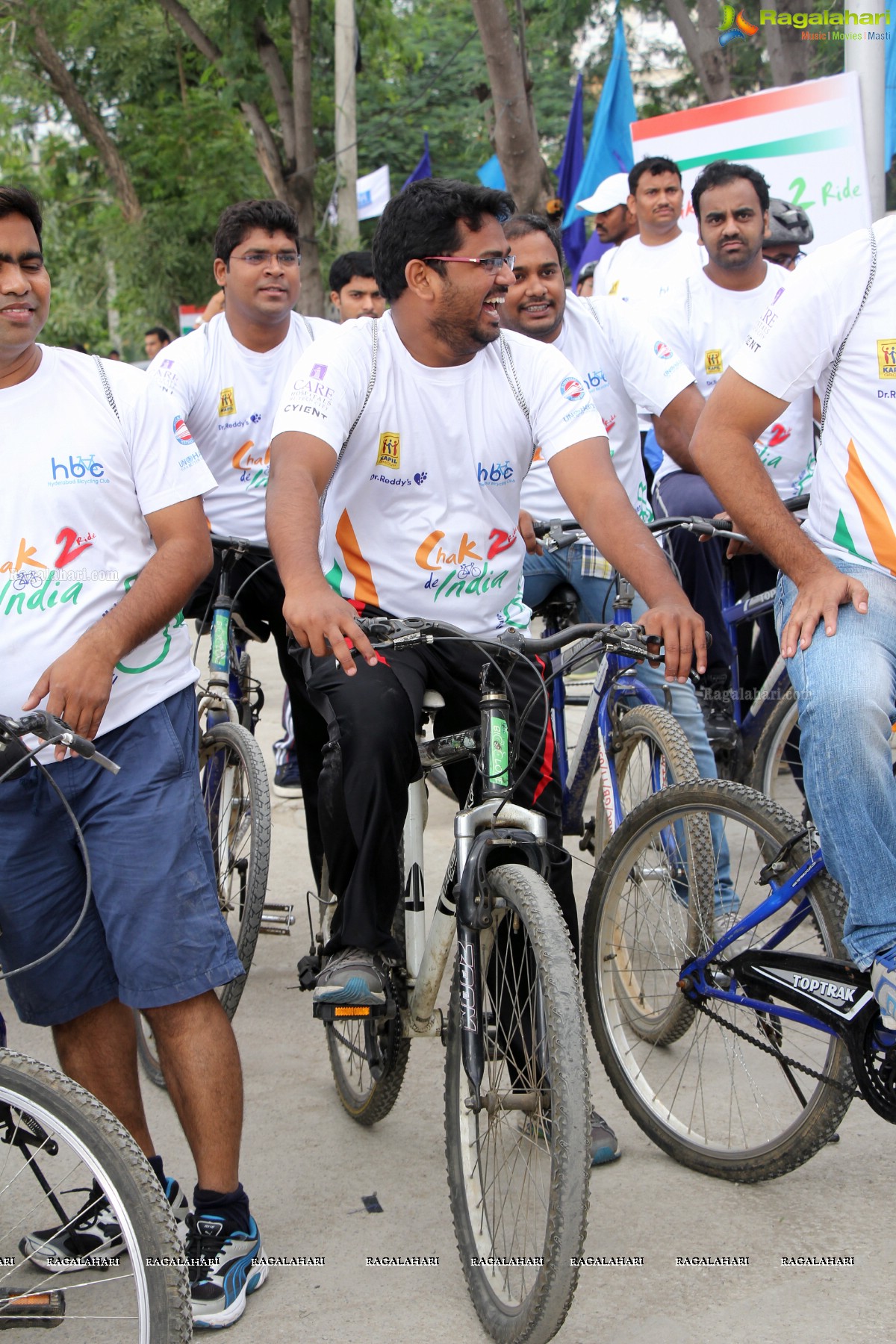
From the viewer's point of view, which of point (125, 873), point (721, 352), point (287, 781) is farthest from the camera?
point (287, 781)

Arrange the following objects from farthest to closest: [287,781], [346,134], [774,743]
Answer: [346,134], [287,781], [774,743]

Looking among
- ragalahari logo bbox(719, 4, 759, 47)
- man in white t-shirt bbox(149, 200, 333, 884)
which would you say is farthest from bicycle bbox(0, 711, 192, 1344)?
ragalahari logo bbox(719, 4, 759, 47)

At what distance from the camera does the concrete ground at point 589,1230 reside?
9.41 ft

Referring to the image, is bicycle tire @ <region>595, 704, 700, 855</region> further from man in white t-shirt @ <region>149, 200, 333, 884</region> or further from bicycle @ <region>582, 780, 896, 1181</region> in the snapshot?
man in white t-shirt @ <region>149, 200, 333, 884</region>

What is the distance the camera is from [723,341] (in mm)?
5621

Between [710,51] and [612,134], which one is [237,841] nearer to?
[612,134]

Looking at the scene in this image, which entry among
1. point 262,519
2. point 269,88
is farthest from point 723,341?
point 269,88

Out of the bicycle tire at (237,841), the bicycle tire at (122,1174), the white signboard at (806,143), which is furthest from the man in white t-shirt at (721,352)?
the bicycle tire at (122,1174)

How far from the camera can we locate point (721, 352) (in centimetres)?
561

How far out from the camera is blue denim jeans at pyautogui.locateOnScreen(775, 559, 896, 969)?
2.88m

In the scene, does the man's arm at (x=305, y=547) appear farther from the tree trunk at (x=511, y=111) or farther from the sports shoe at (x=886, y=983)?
the tree trunk at (x=511, y=111)

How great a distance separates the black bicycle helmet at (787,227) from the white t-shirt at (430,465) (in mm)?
3643

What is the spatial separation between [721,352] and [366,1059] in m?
3.27

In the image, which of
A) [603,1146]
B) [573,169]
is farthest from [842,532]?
[573,169]
